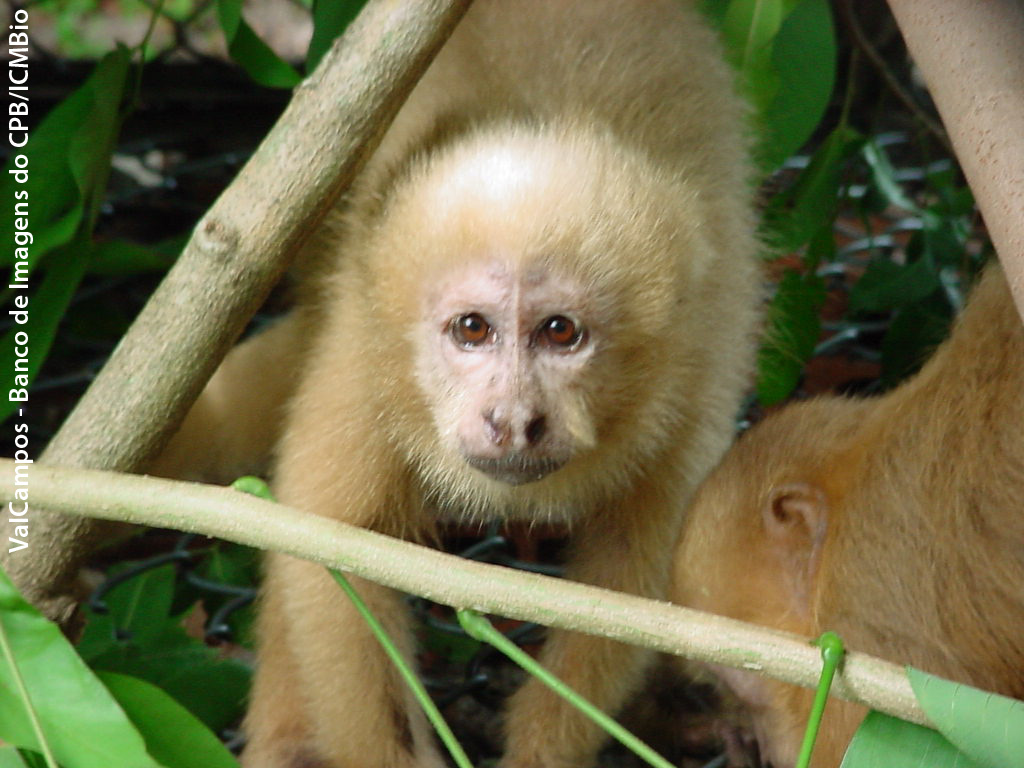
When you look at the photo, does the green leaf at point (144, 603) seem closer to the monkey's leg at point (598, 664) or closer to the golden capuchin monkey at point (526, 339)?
the golden capuchin monkey at point (526, 339)

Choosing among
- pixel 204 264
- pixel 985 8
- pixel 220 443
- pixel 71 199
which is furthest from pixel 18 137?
pixel 985 8

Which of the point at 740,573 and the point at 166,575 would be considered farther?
the point at 166,575

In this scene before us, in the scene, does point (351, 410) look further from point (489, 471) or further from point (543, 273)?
point (543, 273)

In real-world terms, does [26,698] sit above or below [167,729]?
above

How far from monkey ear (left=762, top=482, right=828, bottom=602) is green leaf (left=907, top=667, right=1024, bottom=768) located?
0.71m

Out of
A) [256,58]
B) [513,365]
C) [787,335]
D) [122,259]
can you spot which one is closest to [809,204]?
[787,335]

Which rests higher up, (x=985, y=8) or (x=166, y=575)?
(x=985, y=8)

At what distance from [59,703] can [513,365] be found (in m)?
0.91

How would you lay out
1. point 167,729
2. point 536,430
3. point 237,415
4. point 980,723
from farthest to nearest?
point 237,415
point 536,430
point 167,729
point 980,723

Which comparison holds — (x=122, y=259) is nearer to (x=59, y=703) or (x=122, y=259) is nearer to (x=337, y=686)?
(x=337, y=686)

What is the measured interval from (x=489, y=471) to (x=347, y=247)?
2.03 feet

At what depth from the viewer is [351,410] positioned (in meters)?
2.40

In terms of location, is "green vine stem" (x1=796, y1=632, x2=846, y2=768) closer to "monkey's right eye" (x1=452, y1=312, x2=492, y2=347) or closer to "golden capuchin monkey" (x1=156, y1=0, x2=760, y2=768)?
"golden capuchin monkey" (x1=156, y1=0, x2=760, y2=768)

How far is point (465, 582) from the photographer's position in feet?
4.67
